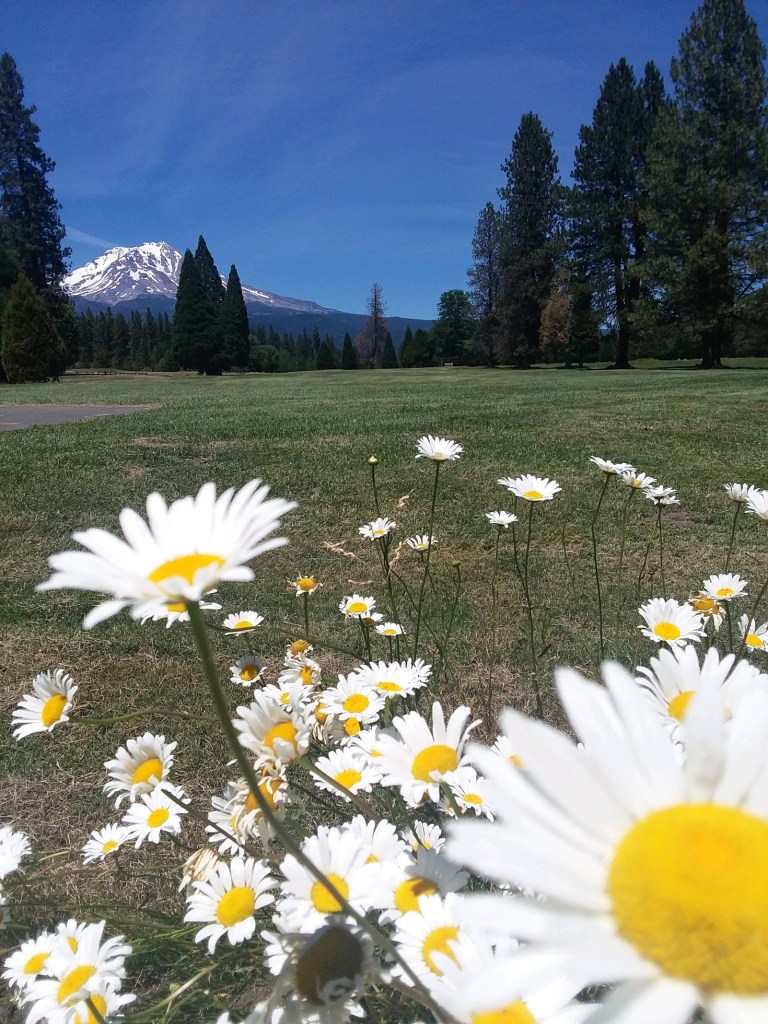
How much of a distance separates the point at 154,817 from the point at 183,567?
0.84m

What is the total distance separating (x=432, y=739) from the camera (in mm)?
907

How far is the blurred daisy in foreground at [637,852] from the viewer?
333 millimetres

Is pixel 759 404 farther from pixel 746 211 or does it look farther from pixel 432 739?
pixel 746 211

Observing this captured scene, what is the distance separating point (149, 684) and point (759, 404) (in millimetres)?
9705

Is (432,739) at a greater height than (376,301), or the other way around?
(376,301)

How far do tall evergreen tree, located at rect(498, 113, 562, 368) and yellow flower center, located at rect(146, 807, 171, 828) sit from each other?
29773 millimetres

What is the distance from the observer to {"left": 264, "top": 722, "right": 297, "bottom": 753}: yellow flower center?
87cm

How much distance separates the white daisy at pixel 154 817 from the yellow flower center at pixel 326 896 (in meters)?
0.49

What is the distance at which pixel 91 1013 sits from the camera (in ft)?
2.59

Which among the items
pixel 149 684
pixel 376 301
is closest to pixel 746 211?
pixel 149 684

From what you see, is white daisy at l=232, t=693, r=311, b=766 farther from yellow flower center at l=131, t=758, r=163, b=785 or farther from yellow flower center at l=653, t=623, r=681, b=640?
yellow flower center at l=653, t=623, r=681, b=640

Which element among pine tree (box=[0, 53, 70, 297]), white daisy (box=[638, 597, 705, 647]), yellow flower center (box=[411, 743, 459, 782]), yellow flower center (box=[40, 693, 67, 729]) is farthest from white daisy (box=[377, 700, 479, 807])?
pine tree (box=[0, 53, 70, 297])

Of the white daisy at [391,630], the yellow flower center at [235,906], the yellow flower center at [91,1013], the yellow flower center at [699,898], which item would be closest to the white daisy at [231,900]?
the yellow flower center at [235,906]

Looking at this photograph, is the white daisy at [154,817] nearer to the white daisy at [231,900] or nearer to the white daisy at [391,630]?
the white daisy at [231,900]
